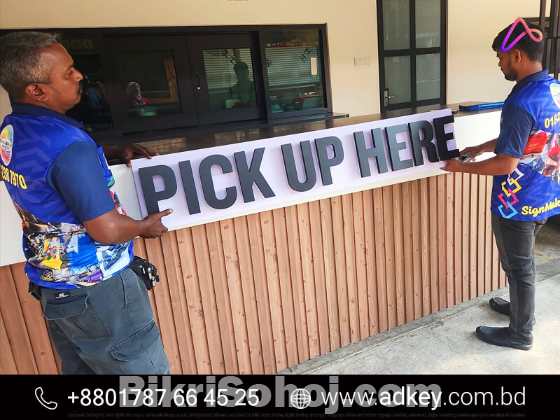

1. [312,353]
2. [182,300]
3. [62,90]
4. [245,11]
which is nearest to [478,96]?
[245,11]

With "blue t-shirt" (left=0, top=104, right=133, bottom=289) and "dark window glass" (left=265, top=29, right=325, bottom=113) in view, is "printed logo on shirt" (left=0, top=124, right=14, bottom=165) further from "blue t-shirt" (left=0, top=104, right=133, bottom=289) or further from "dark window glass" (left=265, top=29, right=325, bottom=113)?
"dark window glass" (left=265, top=29, right=325, bottom=113)

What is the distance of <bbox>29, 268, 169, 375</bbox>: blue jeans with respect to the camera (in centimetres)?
128

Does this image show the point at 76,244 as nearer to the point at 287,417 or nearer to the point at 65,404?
the point at 65,404

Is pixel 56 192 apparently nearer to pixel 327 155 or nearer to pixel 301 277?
pixel 327 155

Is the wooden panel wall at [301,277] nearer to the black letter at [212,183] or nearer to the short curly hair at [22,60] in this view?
the black letter at [212,183]

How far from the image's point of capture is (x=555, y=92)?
1910 millimetres

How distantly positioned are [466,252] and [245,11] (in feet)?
11.5

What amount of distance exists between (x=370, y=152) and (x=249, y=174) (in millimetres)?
639

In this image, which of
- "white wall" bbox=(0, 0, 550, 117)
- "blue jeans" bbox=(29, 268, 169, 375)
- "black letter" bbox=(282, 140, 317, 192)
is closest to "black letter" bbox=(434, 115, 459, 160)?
"black letter" bbox=(282, 140, 317, 192)

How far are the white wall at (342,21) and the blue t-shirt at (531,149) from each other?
349 centimetres

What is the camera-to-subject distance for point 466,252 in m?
2.73

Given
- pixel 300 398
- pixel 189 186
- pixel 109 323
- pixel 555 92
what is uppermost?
pixel 555 92

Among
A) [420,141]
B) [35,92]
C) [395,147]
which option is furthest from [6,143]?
[420,141]

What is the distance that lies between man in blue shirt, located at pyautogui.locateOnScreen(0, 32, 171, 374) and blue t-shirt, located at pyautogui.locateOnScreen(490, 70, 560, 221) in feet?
5.23
